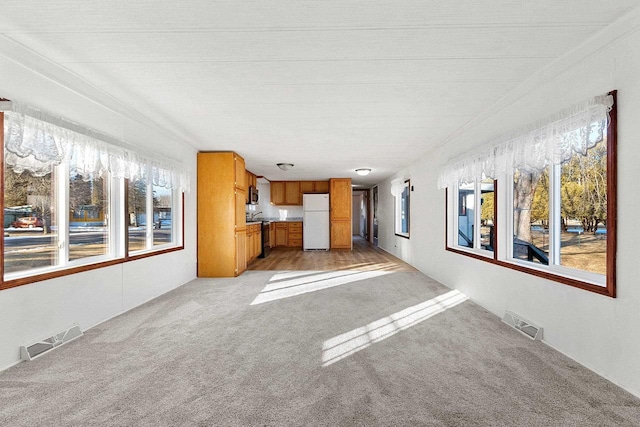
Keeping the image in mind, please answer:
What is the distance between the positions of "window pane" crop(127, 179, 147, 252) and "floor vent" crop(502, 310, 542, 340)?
4.12m

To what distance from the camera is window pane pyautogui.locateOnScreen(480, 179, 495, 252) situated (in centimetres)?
330

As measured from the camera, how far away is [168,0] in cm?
150

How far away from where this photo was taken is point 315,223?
876cm

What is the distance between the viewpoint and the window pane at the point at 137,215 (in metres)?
3.36

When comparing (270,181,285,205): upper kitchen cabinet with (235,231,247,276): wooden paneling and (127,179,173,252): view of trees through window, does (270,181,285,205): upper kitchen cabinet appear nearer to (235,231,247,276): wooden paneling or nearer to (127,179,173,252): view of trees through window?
(235,231,247,276): wooden paneling

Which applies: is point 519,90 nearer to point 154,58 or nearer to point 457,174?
point 457,174

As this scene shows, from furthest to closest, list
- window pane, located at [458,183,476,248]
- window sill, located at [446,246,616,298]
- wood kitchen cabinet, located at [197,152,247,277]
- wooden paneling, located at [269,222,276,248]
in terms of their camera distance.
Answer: wooden paneling, located at [269,222,276,248] → wood kitchen cabinet, located at [197,152,247,277] → window pane, located at [458,183,476,248] → window sill, located at [446,246,616,298]

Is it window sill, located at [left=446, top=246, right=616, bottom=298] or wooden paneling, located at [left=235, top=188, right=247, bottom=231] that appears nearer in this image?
window sill, located at [left=446, top=246, right=616, bottom=298]

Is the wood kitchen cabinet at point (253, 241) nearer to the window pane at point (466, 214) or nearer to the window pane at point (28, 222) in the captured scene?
the window pane at point (28, 222)

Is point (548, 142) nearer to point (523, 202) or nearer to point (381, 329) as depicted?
point (523, 202)

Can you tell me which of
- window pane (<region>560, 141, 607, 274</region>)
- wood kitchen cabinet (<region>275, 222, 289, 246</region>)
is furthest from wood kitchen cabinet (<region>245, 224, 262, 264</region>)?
window pane (<region>560, 141, 607, 274</region>)

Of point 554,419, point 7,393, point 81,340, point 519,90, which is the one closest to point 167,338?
point 81,340

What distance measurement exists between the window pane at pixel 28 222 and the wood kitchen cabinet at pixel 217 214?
2.40 meters

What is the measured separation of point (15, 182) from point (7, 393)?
4.73ft
